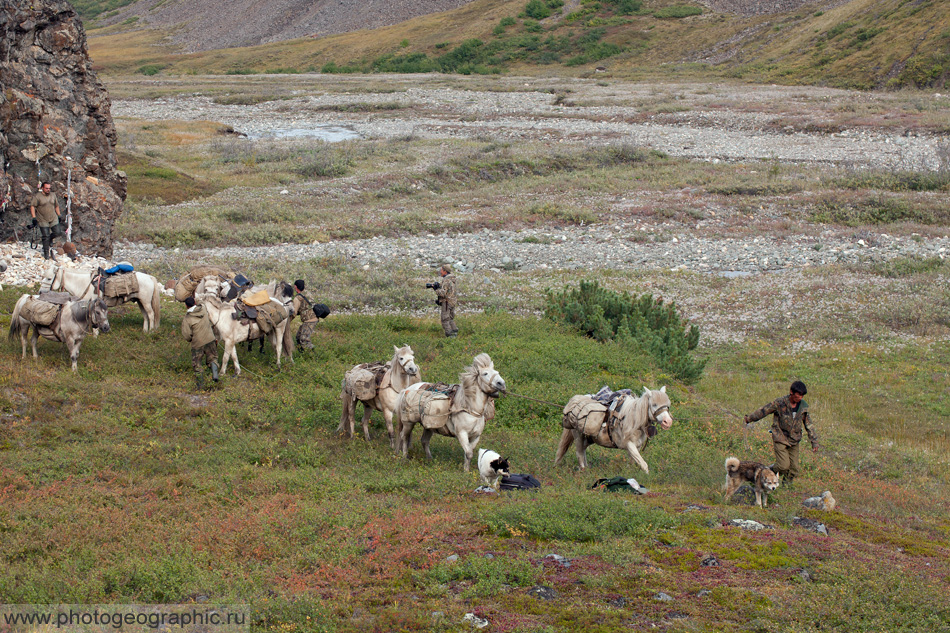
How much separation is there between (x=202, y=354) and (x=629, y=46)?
108 meters

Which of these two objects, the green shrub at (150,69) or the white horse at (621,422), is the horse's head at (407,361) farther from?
the green shrub at (150,69)

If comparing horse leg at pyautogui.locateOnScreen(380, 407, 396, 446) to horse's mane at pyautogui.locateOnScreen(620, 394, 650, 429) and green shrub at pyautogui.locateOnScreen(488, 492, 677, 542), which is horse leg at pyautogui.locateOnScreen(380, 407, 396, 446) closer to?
green shrub at pyautogui.locateOnScreen(488, 492, 677, 542)

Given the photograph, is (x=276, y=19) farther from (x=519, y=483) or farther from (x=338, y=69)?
(x=519, y=483)

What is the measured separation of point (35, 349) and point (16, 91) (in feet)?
37.3

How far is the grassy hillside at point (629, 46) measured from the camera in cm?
7962

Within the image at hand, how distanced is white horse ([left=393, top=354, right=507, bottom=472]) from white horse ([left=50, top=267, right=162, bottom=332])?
8508mm

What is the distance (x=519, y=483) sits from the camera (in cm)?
1201

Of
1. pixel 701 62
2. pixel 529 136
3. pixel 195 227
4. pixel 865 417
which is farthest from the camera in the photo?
pixel 701 62

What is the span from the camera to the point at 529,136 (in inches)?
2431

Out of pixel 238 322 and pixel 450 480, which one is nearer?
pixel 450 480

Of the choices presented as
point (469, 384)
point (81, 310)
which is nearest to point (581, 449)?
point (469, 384)

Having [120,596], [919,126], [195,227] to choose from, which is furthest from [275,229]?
[919,126]

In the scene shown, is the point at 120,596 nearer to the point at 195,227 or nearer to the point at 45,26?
the point at 45,26

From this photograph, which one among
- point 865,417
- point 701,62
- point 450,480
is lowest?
point 865,417
